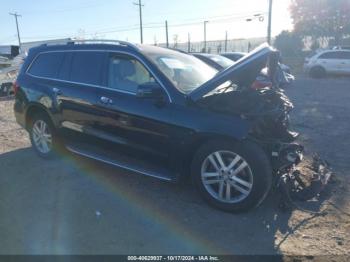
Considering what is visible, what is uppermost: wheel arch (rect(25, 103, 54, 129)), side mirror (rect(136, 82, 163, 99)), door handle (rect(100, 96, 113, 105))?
side mirror (rect(136, 82, 163, 99))

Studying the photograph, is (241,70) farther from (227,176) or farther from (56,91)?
(56,91)

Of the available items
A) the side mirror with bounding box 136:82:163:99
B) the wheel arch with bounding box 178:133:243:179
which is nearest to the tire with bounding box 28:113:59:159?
the side mirror with bounding box 136:82:163:99

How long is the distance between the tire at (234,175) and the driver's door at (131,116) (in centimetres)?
49

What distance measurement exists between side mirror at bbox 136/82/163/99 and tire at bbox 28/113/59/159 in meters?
2.11

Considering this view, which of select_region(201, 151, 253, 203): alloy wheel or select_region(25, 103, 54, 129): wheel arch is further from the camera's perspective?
select_region(25, 103, 54, 129): wheel arch

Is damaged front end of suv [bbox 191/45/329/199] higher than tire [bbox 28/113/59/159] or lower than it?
higher

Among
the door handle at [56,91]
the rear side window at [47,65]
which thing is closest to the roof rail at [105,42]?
the rear side window at [47,65]

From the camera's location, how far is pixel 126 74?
4.83 m

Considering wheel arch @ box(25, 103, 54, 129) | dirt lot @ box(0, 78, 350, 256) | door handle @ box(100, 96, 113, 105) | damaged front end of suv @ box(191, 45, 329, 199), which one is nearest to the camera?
dirt lot @ box(0, 78, 350, 256)

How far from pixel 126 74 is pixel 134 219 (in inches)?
73.1

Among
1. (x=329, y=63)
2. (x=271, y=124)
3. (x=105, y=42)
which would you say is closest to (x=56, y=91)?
(x=105, y=42)

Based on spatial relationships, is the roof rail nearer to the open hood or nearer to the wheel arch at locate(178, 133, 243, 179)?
the open hood

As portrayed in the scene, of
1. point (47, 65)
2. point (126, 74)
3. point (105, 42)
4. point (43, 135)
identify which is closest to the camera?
point (126, 74)

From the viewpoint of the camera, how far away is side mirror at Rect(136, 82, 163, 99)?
14.0 feet
